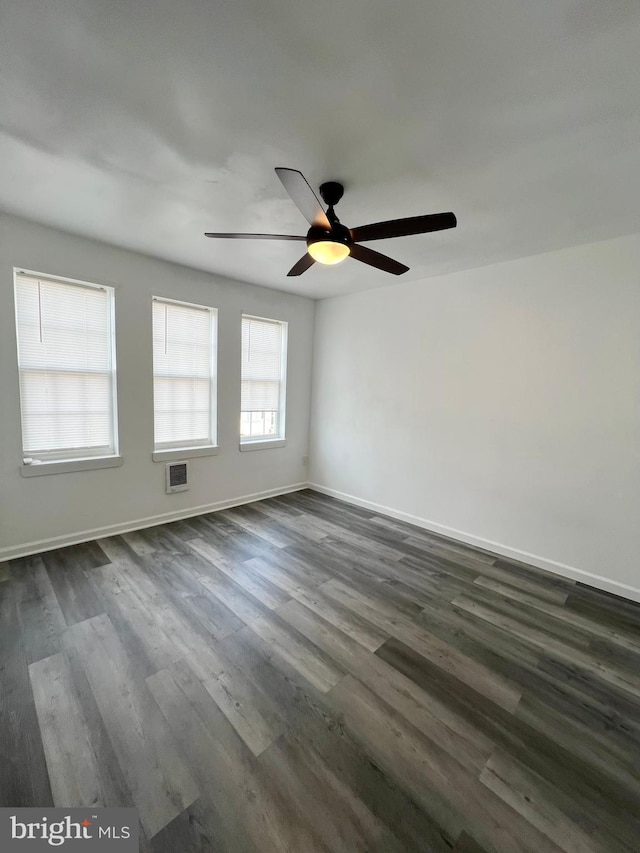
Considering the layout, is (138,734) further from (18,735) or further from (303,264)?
(303,264)

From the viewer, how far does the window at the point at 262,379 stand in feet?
14.2

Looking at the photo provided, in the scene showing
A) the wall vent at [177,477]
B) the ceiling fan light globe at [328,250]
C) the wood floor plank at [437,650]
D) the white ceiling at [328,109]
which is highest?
the white ceiling at [328,109]

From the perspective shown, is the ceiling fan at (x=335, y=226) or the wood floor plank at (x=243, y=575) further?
the wood floor plank at (x=243, y=575)

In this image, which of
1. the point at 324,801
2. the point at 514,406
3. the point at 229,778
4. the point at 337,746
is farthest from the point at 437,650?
the point at 514,406

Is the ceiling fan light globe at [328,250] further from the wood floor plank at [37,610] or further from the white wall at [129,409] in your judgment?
the wood floor plank at [37,610]

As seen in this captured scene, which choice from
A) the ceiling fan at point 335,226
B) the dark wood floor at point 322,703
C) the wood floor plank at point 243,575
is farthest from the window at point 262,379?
the ceiling fan at point 335,226

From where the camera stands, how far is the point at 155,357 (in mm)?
3488

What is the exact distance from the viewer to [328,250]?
6.41 ft

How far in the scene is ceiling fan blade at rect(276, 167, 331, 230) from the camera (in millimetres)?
1456

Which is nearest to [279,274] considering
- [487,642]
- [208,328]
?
[208,328]

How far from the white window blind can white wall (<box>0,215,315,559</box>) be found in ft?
0.37

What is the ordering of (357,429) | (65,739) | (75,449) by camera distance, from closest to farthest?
(65,739) < (75,449) < (357,429)

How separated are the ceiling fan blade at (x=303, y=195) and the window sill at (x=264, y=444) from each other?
9.69 feet

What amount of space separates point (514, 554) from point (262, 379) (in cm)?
342
